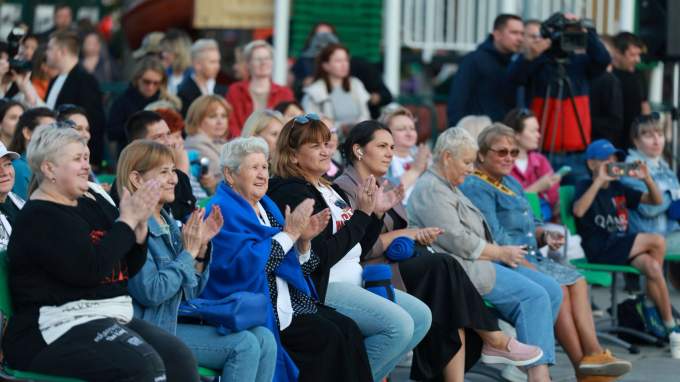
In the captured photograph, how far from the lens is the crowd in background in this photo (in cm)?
552

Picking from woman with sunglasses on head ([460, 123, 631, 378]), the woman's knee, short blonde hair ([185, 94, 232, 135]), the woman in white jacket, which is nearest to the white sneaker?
woman with sunglasses on head ([460, 123, 631, 378])

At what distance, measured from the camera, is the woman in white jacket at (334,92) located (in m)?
10.6

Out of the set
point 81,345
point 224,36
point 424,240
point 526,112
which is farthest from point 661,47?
point 81,345

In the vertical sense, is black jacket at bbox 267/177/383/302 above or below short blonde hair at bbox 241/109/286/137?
below

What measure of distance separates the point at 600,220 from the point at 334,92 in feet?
8.04

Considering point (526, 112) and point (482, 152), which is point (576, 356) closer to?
point (482, 152)

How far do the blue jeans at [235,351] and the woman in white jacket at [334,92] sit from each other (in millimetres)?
4496

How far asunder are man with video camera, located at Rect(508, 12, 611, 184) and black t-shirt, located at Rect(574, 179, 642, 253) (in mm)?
1313

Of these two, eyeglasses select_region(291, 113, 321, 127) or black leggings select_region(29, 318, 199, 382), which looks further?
eyeglasses select_region(291, 113, 321, 127)

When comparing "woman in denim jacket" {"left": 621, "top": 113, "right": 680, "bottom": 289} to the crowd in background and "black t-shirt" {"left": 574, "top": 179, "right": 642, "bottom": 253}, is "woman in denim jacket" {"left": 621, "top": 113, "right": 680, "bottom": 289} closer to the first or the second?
the crowd in background

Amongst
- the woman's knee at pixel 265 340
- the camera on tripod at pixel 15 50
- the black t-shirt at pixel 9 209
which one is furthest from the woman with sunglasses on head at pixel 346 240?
the camera on tripod at pixel 15 50

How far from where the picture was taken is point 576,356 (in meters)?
8.13

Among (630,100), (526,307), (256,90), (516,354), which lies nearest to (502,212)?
(526,307)

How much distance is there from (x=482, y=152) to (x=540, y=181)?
51.5 inches
